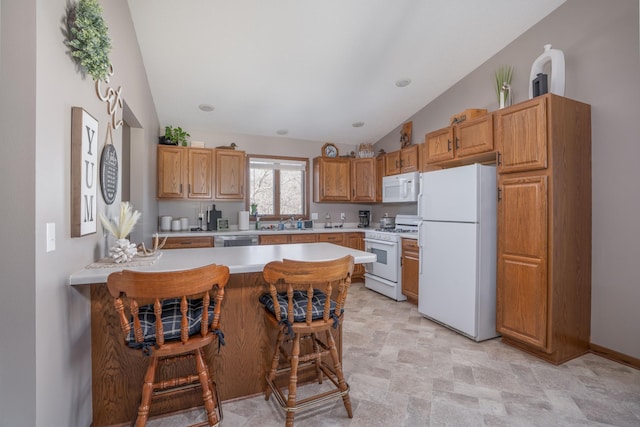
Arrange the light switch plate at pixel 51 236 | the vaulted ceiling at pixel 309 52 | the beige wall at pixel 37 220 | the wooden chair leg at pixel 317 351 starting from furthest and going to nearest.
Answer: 1. the vaulted ceiling at pixel 309 52
2. the wooden chair leg at pixel 317 351
3. the light switch plate at pixel 51 236
4. the beige wall at pixel 37 220

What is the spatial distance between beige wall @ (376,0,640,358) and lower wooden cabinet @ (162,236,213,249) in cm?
419

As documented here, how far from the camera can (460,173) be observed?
9.75 feet

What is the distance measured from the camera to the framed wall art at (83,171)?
1.47 m

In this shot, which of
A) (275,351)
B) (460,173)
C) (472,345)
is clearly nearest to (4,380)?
(275,351)

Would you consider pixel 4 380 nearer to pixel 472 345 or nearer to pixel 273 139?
pixel 472 345

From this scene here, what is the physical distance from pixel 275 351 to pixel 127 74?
2.49 m

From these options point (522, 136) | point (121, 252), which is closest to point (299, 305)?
point (121, 252)

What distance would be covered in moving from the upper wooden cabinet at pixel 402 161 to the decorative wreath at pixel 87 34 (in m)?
3.78

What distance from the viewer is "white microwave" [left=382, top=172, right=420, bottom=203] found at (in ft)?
14.4

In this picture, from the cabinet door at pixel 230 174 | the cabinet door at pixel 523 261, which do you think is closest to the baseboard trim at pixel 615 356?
the cabinet door at pixel 523 261

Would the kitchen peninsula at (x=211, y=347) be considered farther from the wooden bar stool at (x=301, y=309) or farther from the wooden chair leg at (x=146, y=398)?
the wooden chair leg at (x=146, y=398)

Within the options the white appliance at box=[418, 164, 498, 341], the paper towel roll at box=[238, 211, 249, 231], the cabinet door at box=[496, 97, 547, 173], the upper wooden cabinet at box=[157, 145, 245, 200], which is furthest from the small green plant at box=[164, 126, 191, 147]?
the cabinet door at box=[496, 97, 547, 173]

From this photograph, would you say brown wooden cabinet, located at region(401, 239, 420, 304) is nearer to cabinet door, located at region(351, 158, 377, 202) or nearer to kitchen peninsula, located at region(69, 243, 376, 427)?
cabinet door, located at region(351, 158, 377, 202)

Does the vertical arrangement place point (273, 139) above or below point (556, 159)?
above
